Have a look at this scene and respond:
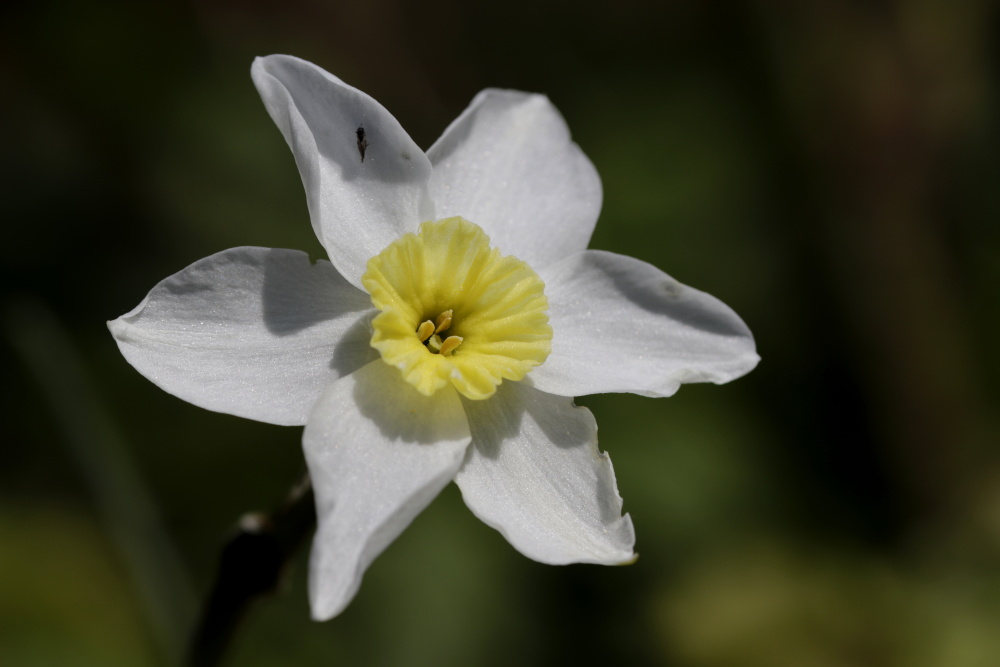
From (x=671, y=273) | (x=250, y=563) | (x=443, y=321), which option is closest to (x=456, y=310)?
(x=443, y=321)

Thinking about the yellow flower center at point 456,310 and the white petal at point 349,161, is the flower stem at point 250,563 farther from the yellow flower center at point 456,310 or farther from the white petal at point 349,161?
the white petal at point 349,161

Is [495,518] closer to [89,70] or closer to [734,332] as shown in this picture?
[734,332]

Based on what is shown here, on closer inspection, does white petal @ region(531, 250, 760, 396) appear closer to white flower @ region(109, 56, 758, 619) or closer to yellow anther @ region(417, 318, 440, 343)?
white flower @ region(109, 56, 758, 619)

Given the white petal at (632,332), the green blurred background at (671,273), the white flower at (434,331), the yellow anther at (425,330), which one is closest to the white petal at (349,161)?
the white flower at (434,331)

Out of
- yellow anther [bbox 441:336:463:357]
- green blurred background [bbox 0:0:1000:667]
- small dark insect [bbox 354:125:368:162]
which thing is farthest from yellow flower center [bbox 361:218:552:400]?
green blurred background [bbox 0:0:1000:667]

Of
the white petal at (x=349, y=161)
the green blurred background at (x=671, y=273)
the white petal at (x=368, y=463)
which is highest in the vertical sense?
the white petal at (x=349, y=161)

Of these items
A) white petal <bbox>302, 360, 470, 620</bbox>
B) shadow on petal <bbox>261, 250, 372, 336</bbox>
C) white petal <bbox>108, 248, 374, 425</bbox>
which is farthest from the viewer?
shadow on petal <bbox>261, 250, 372, 336</bbox>
